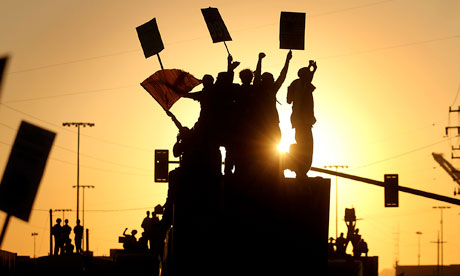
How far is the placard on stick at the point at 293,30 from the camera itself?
22.8 meters

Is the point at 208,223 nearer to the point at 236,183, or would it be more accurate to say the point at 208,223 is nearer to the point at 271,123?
the point at 236,183

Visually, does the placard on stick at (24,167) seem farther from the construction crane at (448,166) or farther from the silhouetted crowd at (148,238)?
the construction crane at (448,166)

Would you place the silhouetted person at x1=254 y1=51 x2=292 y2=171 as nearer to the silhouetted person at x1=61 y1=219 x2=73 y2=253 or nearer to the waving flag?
the waving flag

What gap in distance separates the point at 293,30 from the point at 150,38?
5.07m

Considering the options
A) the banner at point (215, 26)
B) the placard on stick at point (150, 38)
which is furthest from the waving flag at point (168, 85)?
the banner at point (215, 26)

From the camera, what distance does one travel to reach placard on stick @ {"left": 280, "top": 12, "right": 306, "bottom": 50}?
2281cm

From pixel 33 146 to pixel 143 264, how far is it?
798 inches

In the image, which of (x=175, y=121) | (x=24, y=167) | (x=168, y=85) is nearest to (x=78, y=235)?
(x=168, y=85)

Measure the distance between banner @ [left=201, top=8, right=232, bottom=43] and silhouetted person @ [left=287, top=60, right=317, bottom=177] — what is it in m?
6.79

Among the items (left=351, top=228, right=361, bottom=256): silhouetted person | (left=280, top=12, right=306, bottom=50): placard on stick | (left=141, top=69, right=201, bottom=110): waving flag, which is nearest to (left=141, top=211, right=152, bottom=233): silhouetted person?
(left=141, top=69, right=201, bottom=110): waving flag

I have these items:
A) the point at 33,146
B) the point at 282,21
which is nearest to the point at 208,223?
the point at 282,21

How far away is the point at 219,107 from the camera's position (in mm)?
19422

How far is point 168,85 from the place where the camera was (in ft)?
89.4

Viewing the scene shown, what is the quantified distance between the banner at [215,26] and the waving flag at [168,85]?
158 cm
